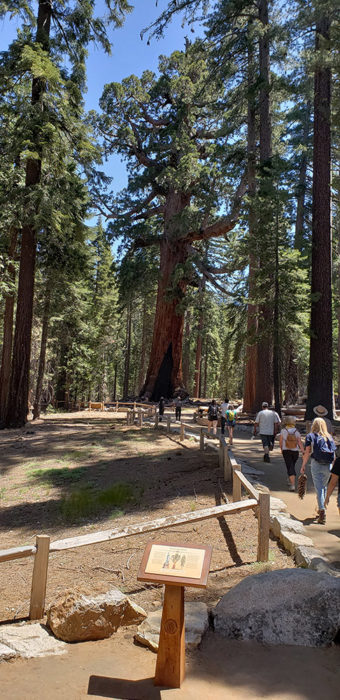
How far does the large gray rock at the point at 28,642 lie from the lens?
3.57 meters

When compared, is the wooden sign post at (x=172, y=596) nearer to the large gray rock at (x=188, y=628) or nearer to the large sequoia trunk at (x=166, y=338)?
the large gray rock at (x=188, y=628)

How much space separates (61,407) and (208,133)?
80.7ft

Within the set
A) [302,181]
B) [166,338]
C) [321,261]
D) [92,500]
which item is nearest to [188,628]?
[92,500]

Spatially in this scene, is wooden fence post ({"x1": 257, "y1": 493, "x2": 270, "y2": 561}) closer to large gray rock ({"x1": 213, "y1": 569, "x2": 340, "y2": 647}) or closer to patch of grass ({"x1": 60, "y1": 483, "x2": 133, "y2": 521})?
large gray rock ({"x1": 213, "y1": 569, "x2": 340, "y2": 647})

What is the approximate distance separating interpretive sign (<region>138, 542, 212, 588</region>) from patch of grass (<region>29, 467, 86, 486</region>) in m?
7.98

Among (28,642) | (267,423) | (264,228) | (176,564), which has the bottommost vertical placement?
(28,642)

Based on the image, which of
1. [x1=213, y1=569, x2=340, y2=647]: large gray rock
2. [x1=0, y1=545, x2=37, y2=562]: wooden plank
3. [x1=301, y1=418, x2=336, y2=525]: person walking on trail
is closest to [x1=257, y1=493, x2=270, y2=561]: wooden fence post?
[x1=213, y1=569, x2=340, y2=647]: large gray rock

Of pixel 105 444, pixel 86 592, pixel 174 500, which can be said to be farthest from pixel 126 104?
pixel 86 592

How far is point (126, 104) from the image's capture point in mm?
29453

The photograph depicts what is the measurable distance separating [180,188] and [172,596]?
25.5 m

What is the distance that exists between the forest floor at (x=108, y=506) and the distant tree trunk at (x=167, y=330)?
12.7 m

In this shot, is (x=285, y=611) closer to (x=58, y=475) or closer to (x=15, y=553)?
(x=15, y=553)

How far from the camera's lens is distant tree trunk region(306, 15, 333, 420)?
55.7 ft

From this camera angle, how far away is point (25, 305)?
17.3 metres
